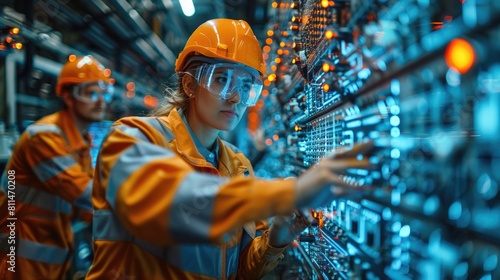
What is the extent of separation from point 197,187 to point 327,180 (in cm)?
30

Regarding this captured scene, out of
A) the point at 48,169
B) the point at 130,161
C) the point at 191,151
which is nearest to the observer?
the point at 130,161

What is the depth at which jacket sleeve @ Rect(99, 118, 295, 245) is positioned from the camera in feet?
3.05

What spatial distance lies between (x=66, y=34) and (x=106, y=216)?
380cm

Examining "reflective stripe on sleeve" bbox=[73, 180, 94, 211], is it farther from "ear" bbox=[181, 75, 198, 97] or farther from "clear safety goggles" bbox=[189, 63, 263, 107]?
"clear safety goggles" bbox=[189, 63, 263, 107]

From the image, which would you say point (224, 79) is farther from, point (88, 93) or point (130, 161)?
point (88, 93)

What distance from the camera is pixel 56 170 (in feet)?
8.63

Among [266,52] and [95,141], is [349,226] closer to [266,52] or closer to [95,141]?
[266,52]

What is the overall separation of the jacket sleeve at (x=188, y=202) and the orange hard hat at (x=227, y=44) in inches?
28.7

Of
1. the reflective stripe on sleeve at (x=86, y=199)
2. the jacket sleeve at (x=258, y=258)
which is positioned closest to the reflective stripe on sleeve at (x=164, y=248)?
the jacket sleeve at (x=258, y=258)

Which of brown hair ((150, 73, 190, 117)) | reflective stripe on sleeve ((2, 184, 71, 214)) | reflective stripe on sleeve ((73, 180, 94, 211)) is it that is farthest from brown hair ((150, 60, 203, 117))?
reflective stripe on sleeve ((2, 184, 71, 214))

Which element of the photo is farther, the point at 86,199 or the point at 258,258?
the point at 86,199

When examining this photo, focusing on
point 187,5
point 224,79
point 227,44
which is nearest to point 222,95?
point 224,79

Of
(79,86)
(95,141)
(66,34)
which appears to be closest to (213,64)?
(79,86)

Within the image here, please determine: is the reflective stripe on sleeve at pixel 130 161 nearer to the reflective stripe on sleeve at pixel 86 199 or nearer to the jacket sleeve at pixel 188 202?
the jacket sleeve at pixel 188 202
